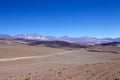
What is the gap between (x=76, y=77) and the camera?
15203 millimetres

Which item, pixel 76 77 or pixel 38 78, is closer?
pixel 76 77

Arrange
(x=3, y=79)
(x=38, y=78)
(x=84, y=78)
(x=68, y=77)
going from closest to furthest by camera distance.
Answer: (x=84, y=78)
(x=68, y=77)
(x=38, y=78)
(x=3, y=79)

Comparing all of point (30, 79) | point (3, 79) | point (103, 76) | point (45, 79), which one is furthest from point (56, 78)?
point (3, 79)

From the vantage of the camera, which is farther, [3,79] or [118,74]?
[3,79]

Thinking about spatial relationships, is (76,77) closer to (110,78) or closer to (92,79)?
(92,79)

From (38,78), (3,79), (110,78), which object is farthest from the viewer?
(3,79)

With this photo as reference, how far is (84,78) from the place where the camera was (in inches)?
567

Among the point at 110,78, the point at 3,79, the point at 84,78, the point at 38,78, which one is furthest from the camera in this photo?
the point at 3,79

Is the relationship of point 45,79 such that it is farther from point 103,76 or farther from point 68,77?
point 103,76

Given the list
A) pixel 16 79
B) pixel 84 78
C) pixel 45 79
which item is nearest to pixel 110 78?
pixel 84 78

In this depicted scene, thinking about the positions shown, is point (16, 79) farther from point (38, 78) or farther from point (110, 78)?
point (110, 78)

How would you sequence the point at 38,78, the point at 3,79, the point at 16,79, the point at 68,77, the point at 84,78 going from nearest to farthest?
the point at 84,78, the point at 68,77, the point at 38,78, the point at 16,79, the point at 3,79

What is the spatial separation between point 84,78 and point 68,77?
162 centimetres

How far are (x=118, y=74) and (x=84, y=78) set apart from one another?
209cm
